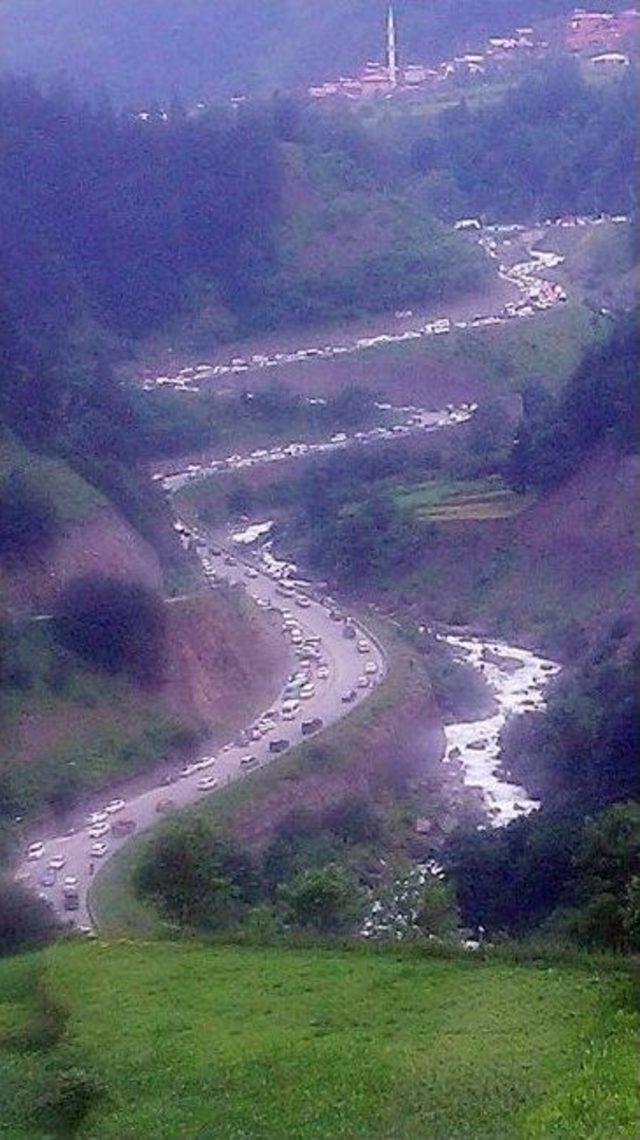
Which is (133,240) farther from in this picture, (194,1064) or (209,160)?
(194,1064)

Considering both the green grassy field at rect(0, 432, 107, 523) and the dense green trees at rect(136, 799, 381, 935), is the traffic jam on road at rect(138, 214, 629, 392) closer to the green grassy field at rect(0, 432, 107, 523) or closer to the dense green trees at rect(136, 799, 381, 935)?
the green grassy field at rect(0, 432, 107, 523)

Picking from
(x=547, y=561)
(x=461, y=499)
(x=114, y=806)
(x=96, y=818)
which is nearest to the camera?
(x=96, y=818)

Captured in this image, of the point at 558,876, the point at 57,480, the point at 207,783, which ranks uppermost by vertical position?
the point at 558,876

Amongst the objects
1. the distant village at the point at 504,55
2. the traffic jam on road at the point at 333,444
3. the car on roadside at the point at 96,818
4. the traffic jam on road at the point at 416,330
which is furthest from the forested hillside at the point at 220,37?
the car on roadside at the point at 96,818

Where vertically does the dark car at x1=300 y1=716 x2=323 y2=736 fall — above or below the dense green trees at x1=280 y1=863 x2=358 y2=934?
below

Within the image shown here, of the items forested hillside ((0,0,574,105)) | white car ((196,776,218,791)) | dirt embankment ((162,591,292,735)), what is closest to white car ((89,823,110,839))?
white car ((196,776,218,791))

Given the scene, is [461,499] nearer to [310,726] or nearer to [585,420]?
[585,420]

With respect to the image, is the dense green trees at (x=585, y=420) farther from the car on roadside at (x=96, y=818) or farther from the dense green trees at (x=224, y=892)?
the dense green trees at (x=224, y=892)

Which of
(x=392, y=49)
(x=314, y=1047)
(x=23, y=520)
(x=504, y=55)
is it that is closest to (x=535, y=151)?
(x=504, y=55)
